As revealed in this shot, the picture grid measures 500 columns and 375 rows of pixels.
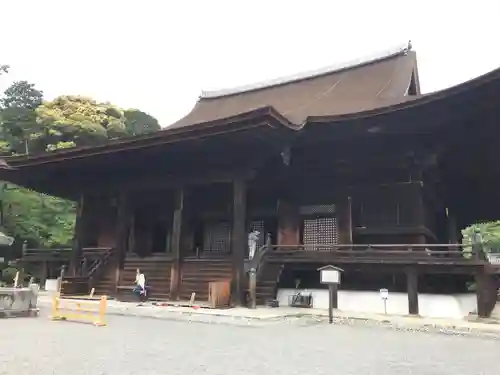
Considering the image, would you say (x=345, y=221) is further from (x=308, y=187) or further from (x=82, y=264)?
(x=82, y=264)

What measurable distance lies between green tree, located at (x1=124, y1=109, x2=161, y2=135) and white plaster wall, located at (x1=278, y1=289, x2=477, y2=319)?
34576mm

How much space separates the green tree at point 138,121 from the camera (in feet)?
145

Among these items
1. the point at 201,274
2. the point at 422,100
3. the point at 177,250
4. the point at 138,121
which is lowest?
the point at 201,274

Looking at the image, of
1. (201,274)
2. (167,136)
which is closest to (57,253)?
(201,274)

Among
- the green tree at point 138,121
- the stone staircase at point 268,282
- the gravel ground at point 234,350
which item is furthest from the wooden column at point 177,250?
the green tree at point 138,121

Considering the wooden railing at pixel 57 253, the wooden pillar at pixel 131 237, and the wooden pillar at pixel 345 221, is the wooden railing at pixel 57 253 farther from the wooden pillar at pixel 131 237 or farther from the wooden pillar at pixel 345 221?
the wooden pillar at pixel 345 221

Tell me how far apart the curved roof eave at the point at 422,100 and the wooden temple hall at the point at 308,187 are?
29 millimetres

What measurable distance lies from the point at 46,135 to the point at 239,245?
93.8ft

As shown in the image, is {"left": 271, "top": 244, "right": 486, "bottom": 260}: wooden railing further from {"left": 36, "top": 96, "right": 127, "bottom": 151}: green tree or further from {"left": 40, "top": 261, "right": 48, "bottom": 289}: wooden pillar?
{"left": 36, "top": 96, "right": 127, "bottom": 151}: green tree

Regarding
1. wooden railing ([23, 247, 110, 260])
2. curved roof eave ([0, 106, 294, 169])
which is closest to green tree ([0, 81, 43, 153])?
wooden railing ([23, 247, 110, 260])

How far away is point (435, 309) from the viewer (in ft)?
37.1

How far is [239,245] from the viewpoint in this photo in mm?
12688

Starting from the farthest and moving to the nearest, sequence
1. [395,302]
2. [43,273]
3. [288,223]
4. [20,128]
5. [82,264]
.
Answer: [20,128] → [43,273] → [82,264] → [288,223] → [395,302]

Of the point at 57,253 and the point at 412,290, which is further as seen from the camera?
the point at 57,253
